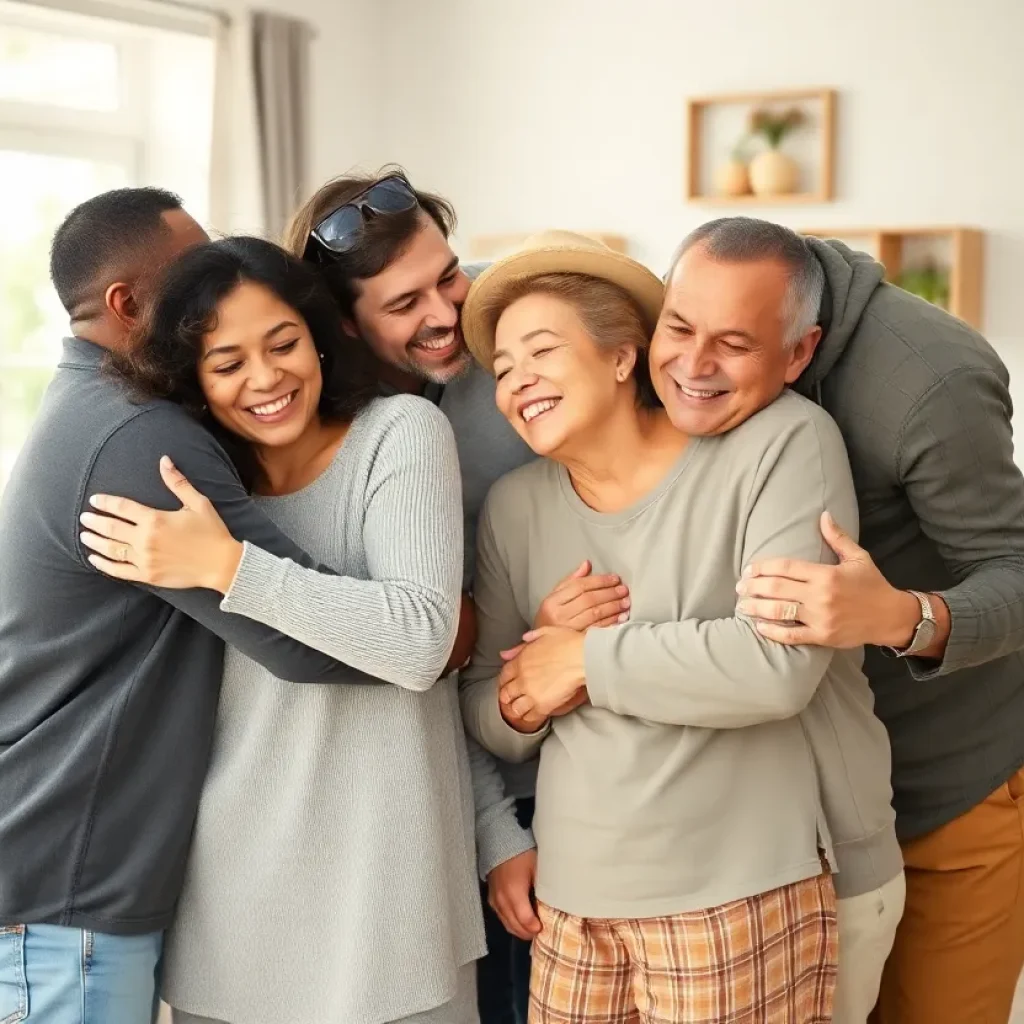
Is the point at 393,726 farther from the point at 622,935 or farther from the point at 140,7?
the point at 140,7

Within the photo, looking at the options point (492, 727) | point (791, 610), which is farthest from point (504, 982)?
point (791, 610)

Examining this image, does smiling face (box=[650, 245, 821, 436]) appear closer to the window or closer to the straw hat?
the straw hat

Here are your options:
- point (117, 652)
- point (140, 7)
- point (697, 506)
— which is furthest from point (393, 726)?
point (140, 7)

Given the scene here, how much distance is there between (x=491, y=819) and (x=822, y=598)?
0.62 meters

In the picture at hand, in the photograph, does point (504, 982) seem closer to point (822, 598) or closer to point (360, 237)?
point (822, 598)

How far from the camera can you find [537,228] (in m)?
5.95

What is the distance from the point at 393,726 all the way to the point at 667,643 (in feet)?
1.22

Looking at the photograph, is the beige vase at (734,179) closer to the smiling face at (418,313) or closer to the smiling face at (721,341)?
the smiling face at (418,313)

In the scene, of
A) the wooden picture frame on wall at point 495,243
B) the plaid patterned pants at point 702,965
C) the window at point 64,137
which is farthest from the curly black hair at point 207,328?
the wooden picture frame on wall at point 495,243

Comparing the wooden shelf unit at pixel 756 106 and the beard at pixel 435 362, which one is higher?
the wooden shelf unit at pixel 756 106

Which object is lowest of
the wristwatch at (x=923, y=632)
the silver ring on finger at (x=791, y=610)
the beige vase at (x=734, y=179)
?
the wristwatch at (x=923, y=632)

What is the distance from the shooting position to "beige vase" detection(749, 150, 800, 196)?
523 centimetres

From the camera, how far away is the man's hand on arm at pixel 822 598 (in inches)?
62.5

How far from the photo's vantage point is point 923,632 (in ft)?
5.66
